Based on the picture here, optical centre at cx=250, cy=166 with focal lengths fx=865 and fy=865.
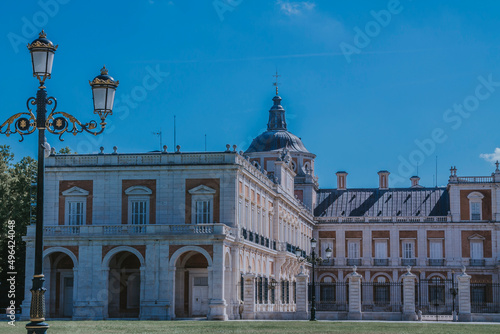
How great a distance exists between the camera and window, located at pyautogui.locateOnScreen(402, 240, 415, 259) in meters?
78.5

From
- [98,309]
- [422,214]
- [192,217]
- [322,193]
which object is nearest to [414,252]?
[422,214]

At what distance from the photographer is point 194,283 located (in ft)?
157

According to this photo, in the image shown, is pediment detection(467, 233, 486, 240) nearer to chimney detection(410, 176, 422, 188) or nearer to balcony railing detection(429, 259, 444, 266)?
balcony railing detection(429, 259, 444, 266)

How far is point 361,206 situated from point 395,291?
409 inches

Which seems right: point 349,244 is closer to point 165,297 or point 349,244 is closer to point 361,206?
point 361,206

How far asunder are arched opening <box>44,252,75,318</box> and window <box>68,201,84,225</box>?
193 cm

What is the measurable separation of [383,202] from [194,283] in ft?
126

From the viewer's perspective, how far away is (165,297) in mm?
43250

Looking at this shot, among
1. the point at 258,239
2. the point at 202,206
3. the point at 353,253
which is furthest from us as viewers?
the point at 353,253

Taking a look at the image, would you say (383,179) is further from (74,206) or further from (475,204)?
(74,206)

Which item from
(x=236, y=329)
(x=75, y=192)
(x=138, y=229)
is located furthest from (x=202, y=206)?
(x=236, y=329)

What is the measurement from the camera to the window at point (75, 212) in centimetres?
4794

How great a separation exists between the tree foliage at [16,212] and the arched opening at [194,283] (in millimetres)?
11729

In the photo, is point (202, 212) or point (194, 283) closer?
point (202, 212)
